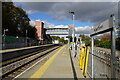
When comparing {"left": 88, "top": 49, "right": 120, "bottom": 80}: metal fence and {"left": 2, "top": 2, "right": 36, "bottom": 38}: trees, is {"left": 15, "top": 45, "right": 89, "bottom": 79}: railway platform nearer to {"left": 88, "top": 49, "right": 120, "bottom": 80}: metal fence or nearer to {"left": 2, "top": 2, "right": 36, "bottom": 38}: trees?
{"left": 88, "top": 49, "right": 120, "bottom": 80}: metal fence

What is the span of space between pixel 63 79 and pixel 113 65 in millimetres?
4863

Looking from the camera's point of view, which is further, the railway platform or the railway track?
the railway track

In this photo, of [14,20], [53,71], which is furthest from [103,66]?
[14,20]

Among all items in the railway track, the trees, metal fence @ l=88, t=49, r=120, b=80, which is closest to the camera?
metal fence @ l=88, t=49, r=120, b=80

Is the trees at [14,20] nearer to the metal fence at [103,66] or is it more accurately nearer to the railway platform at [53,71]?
the railway platform at [53,71]

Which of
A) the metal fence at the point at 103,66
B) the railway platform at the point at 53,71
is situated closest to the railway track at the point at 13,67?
the railway platform at the point at 53,71

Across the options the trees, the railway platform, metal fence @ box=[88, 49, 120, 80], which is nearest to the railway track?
the railway platform

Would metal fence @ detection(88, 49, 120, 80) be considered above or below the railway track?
above

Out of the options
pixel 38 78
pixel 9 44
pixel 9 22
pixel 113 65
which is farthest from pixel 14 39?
pixel 113 65

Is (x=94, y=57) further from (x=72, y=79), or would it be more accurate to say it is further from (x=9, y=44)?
(x=9, y=44)

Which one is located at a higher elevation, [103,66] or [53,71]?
[103,66]

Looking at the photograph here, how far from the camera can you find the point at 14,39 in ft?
120

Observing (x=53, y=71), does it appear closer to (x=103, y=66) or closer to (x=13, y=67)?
(x=13, y=67)

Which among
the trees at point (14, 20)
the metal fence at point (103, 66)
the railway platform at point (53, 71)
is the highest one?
the trees at point (14, 20)
